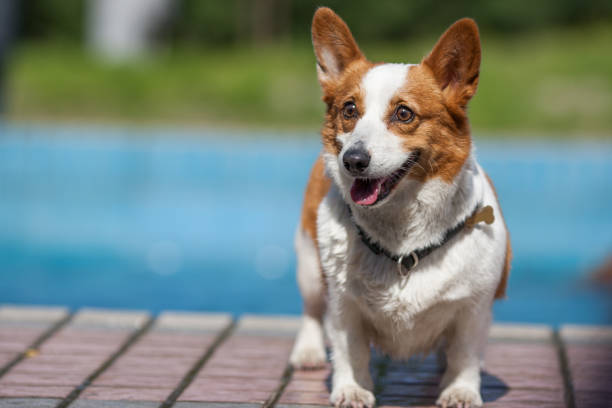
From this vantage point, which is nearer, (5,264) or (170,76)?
(5,264)

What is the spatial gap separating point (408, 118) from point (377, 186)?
192 millimetres

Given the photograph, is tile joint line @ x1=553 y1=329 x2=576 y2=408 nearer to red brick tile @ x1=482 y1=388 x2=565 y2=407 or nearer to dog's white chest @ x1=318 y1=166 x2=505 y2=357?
red brick tile @ x1=482 y1=388 x2=565 y2=407

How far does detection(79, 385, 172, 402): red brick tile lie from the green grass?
7394 mm

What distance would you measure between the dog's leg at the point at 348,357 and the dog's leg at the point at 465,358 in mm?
223

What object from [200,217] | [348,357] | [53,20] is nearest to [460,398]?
[348,357]

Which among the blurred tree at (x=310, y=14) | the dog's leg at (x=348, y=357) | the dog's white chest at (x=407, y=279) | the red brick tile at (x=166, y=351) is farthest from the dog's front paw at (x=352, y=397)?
the blurred tree at (x=310, y=14)

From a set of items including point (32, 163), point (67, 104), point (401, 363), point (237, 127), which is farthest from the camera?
point (67, 104)

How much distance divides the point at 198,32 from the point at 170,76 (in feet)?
22.8

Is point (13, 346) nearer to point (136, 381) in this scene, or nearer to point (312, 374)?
point (136, 381)

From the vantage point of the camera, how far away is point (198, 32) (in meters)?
18.2

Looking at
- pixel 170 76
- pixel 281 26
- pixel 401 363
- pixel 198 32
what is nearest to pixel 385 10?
pixel 281 26

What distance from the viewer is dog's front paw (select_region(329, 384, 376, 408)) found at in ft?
8.47

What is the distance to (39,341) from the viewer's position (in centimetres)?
322

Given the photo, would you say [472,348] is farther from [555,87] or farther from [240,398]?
[555,87]
